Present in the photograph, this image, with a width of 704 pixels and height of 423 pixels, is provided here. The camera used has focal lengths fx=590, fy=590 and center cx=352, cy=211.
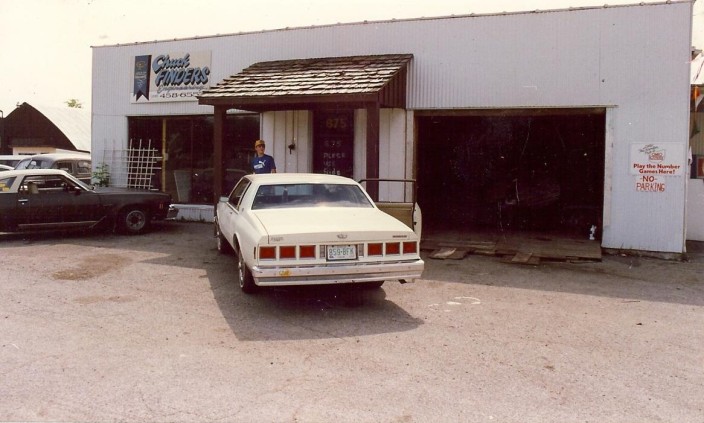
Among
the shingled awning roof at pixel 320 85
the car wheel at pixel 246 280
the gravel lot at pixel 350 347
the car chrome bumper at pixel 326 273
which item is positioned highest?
the shingled awning roof at pixel 320 85

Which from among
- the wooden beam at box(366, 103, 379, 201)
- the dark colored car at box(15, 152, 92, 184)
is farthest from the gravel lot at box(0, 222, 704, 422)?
the dark colored car at box(15, 152, 92, 184)

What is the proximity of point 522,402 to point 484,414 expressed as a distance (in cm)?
36

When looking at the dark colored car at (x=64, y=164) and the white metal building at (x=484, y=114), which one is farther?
the dark colored car at (x=64, y=164)

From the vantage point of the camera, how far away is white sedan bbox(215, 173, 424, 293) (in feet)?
19.2

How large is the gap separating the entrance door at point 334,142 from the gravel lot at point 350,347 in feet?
16.7

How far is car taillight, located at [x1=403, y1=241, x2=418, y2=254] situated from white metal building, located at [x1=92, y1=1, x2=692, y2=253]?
14.1 ft

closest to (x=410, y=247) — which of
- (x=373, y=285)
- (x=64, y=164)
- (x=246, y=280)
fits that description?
(x=373, y=285)

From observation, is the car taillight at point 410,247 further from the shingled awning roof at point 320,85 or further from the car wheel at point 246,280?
the shingled awning roof at point 320,85

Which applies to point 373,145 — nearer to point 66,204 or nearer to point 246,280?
point 246,280

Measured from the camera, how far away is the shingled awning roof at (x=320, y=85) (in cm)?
1030

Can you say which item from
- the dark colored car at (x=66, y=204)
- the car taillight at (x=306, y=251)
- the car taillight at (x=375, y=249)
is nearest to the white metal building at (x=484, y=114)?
the dark colored car at (x=66, y=204)

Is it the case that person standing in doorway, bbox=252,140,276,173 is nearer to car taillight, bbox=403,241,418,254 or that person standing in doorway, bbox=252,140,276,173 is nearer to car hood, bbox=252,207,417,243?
car hood, bbox=252,207,417,243

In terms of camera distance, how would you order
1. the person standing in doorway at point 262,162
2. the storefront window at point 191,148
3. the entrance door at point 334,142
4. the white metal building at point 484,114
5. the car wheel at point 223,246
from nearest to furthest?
1. the car wheel at point 223,246
2. the white metal building at point 484,114
3. the person standing in doorway at point 262,162
4. the entrance door at point 334,142
5. the storefront window at point 191,148

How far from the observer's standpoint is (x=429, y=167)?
17.1m
